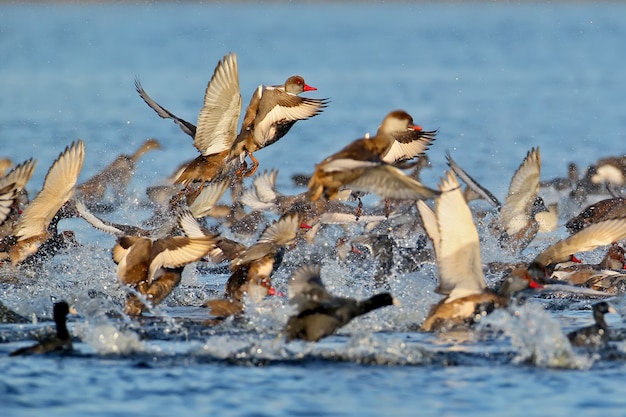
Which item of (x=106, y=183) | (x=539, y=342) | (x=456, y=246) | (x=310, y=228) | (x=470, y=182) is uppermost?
(x=106, y=183)

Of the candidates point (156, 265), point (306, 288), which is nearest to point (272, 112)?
point (156, 265)

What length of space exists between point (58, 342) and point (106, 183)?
23.4 feet

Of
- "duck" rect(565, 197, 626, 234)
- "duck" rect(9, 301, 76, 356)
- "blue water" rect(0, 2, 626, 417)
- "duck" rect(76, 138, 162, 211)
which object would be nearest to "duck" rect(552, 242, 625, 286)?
"duck" rect(565, 197, 626, 234)

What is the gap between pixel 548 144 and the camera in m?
23.9

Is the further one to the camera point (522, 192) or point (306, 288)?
point (522, 192)

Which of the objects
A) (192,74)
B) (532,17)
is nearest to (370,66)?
(192,74)

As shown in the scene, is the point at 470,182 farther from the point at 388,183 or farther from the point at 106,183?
the point at 106,183

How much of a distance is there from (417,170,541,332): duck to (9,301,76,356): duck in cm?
282

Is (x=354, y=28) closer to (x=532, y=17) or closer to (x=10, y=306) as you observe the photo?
(x=532, y=17)

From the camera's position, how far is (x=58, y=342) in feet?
28.2

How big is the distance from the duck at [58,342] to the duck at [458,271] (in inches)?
111

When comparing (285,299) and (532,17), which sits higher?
(532,17)

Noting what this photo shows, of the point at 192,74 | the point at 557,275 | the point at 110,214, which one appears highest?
the point at 192,74

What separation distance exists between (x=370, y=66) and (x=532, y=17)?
156ft
